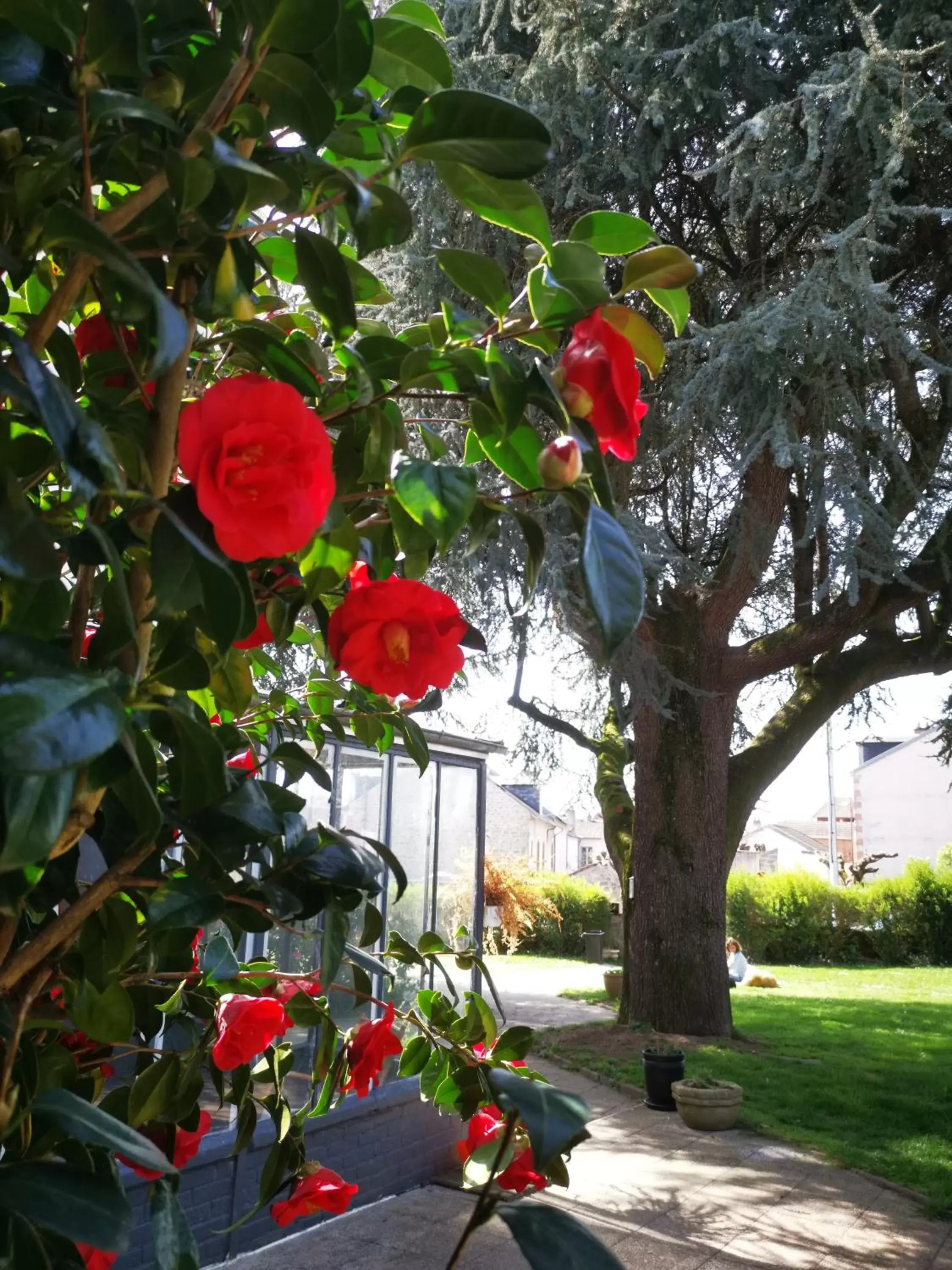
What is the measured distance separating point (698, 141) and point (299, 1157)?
6132 mm

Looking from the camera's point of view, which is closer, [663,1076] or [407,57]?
[407,57]

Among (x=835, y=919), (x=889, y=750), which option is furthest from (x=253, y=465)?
(x=889, y=750)

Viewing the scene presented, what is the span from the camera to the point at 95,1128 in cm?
43

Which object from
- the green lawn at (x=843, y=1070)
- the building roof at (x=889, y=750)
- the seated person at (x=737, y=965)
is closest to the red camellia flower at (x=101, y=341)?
the green lawn at (x=843, y=1070)

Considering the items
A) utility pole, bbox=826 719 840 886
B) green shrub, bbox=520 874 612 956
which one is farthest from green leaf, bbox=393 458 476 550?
utility pole, bbox=826 719 840 886

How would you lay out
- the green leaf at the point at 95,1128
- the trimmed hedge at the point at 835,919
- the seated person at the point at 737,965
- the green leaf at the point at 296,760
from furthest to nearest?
the trimmed hedge at the point at 835,919
the seated person at the point at 737,965
the green leaf at the point at 296,760
the green leaf at the point at 95,1128

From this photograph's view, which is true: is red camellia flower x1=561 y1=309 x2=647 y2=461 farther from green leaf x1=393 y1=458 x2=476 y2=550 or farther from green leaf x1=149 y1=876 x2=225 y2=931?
green leaf x1=149 y1=876 x2=225 y2=931

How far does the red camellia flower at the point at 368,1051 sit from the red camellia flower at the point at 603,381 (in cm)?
57

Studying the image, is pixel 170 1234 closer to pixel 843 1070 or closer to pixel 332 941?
pixel 332 941

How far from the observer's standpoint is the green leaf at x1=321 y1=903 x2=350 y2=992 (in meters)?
0.54

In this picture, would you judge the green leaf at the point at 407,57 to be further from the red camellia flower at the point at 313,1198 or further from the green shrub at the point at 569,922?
the green shrub at the point at 569,922

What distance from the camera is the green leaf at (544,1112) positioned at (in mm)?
399

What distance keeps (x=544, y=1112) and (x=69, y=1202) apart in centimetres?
18

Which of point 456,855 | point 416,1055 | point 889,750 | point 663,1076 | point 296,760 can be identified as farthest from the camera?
point 889,750
